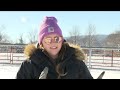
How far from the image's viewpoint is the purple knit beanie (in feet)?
3.64

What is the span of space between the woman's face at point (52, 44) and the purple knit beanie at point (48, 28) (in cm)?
2

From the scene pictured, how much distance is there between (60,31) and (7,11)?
678 millimetres

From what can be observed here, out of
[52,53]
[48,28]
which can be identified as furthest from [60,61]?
[48,28]

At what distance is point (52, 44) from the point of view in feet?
3.54

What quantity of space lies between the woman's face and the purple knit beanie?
0.02m

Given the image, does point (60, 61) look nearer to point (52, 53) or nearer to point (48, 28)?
point (52, 53)

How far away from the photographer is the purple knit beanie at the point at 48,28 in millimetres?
1110

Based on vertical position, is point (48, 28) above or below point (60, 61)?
above

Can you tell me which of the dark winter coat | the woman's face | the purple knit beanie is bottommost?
the dark winter coat

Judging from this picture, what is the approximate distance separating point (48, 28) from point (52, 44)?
0.29ft
